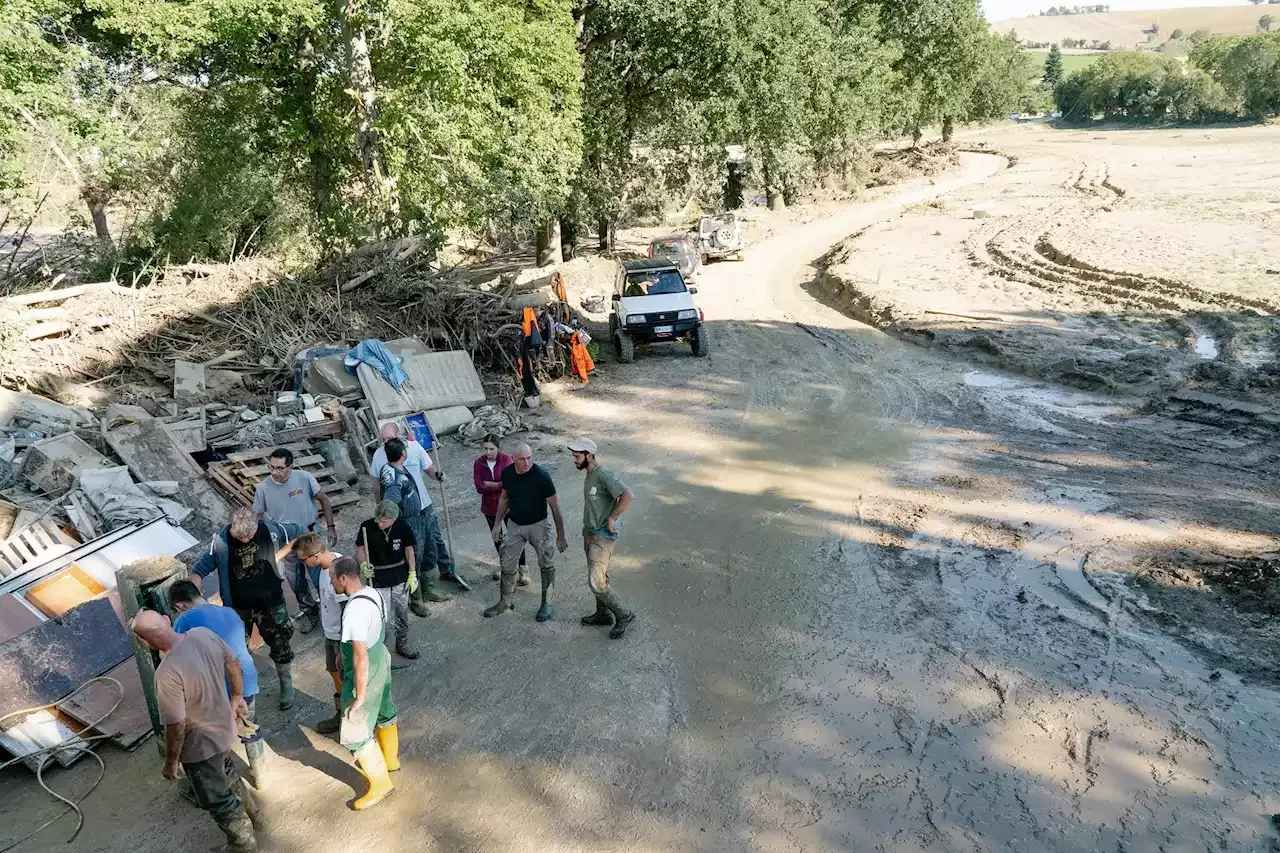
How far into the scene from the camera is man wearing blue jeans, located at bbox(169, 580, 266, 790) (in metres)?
5.13

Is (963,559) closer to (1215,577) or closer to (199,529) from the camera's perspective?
(1215,577)

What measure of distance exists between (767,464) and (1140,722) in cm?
606

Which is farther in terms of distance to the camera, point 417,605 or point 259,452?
point 259,452

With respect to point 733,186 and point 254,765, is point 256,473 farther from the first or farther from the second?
point 733,186

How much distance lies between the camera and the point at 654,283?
57.7ft

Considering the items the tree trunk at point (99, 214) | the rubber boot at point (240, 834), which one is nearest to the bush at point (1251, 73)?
the tree trunk at point (99, 214)

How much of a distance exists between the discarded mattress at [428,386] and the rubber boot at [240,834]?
25.7 ft

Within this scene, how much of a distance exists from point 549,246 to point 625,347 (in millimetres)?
11681

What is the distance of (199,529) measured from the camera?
9.50m

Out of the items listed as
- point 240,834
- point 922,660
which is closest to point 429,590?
point 240,834

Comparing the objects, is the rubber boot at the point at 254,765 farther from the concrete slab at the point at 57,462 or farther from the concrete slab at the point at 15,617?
the concrete slab at the point at 57,462

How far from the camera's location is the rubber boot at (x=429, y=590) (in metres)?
8.12

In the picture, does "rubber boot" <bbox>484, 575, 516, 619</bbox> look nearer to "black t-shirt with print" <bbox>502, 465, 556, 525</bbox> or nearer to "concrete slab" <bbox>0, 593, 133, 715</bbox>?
"black t-shirt with print" <bbox>502, 465, 556, 525</bbox>

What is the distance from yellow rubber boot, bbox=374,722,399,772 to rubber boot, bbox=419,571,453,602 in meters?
2.52
